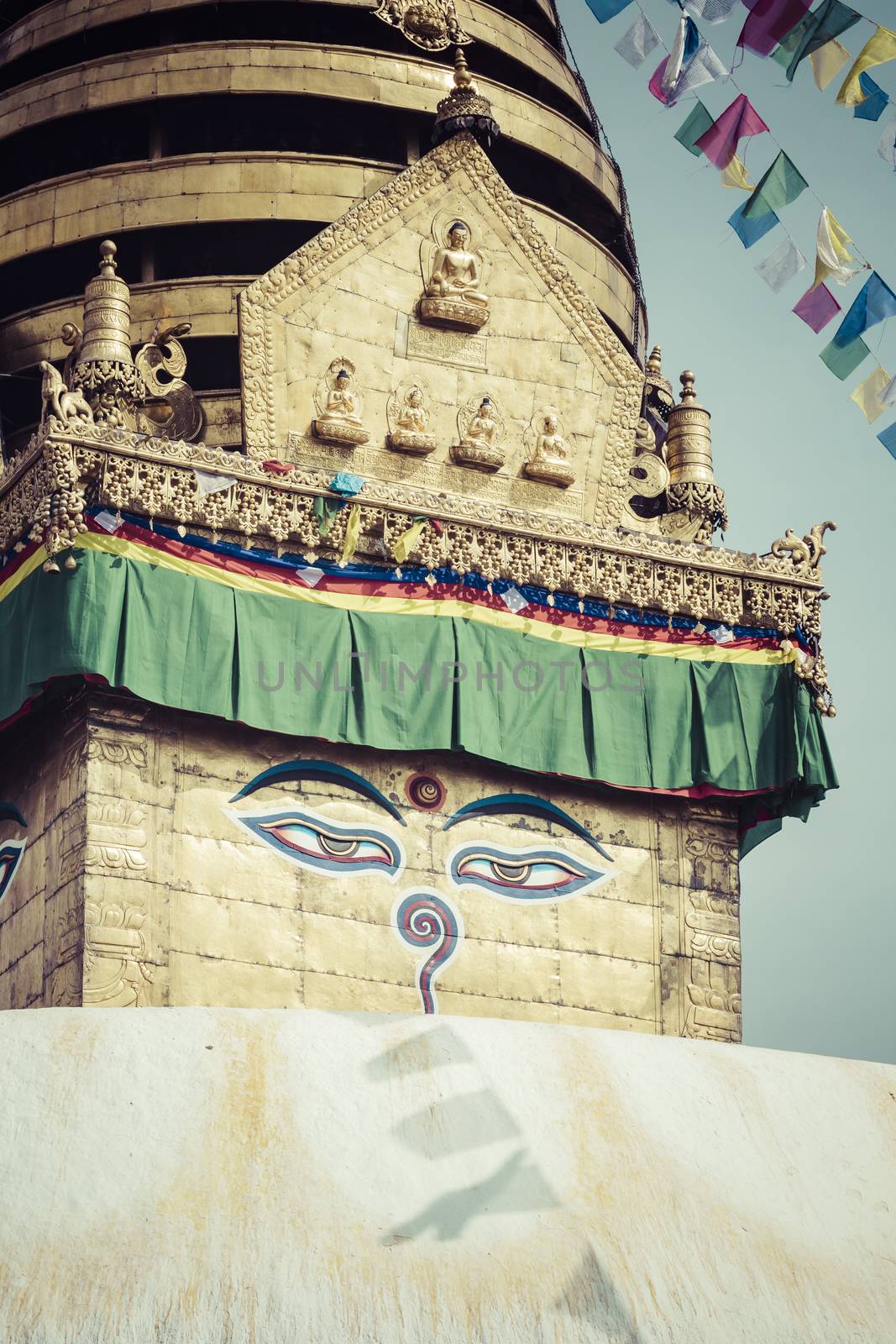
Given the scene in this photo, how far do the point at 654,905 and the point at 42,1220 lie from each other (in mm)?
9489

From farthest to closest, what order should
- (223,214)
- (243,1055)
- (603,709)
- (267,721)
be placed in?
(223,214), (603,709), (267,721), (243,1055)

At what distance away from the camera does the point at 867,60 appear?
60.8ft

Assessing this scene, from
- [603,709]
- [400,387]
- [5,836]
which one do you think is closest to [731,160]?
[400,387]

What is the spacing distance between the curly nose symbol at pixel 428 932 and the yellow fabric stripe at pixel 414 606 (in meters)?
2.70

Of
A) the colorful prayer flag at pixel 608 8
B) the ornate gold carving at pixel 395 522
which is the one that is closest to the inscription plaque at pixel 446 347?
the ornate gold carving at pixel 395 522

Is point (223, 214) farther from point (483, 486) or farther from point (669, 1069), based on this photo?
point (669, 1069)

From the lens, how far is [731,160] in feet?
65.8

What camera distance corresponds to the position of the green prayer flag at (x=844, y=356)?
1983cm

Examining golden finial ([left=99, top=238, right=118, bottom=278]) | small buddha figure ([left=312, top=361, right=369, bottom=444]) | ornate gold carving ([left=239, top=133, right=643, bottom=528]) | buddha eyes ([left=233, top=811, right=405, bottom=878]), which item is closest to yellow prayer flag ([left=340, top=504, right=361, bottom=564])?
small buddha figure ([left=312, top=361, right=369, bottom=444])

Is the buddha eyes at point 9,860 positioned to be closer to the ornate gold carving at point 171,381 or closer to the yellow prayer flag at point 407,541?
the yellow prayer flag at point 407,541

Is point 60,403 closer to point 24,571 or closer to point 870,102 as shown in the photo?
point 24,571

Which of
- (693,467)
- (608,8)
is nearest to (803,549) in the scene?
(693,467)

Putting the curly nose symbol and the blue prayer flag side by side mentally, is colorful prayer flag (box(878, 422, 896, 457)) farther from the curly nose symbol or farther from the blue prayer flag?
the curly nose symbol

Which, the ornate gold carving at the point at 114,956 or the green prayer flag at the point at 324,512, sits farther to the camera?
the green prayer flag at the point at 324,512
